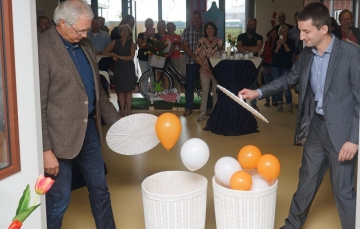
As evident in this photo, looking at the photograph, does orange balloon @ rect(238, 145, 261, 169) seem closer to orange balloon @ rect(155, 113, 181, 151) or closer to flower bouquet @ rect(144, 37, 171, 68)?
orange balloon @ rect(155, 113, 181, 151)

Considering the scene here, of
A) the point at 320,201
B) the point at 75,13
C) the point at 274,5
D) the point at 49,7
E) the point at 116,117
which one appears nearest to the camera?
the point at 75,13

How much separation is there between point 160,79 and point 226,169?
20.3ft

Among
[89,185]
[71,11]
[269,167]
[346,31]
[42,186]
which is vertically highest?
[71,11]

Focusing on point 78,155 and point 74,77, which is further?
point 78,155

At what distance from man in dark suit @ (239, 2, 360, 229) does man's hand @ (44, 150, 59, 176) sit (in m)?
1.21

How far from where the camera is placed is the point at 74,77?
108 inches

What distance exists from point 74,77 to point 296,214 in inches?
65.9

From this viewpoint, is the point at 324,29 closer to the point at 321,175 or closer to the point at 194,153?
the point at 321,175

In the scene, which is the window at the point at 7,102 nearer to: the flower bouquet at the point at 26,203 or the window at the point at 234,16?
the flower bouquet at the point at 26,203

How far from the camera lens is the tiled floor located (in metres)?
3.76

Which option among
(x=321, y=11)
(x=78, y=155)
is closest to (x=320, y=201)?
(x=321, y=11)

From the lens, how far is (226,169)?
3.10 metres

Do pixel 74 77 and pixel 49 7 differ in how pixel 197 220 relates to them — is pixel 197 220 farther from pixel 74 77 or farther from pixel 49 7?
pixel 49 7

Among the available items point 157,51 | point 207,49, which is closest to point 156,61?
point 157,51
